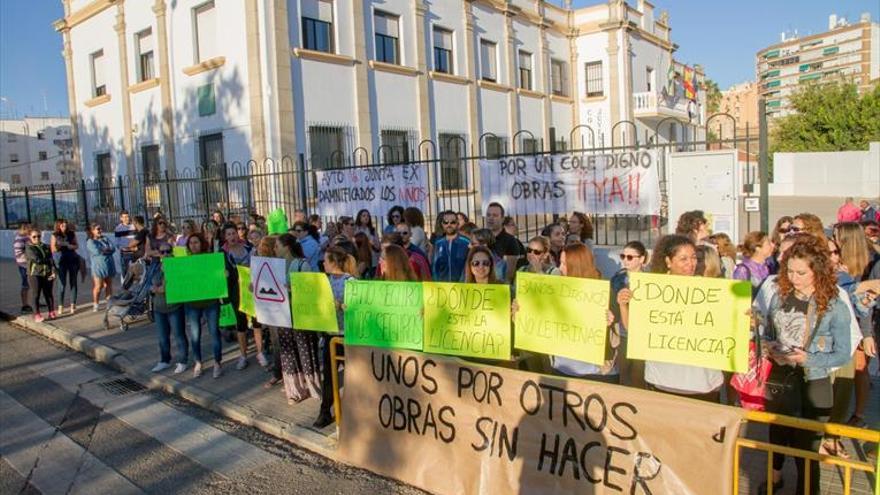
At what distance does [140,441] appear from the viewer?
19.7ft

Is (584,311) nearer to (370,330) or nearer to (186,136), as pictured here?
(370,330)

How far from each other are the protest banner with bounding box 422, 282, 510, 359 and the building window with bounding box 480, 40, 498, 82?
20.3 m

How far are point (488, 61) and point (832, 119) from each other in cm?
2934

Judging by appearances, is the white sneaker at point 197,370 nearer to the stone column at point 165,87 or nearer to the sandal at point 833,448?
the sandal at point 833,448

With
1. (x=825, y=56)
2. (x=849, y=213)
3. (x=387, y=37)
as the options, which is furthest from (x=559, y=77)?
(x=825, y=56)

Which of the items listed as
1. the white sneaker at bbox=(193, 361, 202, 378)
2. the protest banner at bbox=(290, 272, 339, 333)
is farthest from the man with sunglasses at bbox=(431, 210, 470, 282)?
the white sneaker at bbox=(193, 361, 202, 378)

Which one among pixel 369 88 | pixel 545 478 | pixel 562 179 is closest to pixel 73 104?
pixel 369 88

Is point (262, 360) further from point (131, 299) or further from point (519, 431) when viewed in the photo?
point (519, 431)

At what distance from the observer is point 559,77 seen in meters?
29.4

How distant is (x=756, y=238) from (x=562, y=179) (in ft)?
10.2

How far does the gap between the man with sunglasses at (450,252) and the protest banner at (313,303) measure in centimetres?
211

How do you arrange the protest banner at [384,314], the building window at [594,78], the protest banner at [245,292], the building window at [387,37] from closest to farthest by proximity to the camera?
the protest banner at [384,314]
the protest banner at [245,292]
the building window at [387,37]
the building window at [594,78]

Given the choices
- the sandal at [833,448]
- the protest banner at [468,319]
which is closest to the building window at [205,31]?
the protest banner at [468,319]

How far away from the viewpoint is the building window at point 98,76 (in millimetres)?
22927
